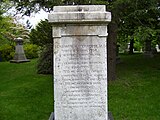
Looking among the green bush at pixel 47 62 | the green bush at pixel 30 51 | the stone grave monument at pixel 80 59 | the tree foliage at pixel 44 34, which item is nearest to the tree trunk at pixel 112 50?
the green bush at pixel 47 62

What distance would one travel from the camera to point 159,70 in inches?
541

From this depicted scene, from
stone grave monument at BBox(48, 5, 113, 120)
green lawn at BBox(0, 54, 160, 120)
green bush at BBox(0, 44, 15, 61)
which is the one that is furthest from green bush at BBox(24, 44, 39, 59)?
stone grave monument at BBox(48, 5, 113, 120)

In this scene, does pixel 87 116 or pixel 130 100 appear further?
pixel 130 100

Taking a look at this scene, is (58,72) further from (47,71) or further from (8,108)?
(47,71)

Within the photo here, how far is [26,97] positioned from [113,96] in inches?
108

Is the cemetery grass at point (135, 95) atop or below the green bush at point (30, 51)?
below

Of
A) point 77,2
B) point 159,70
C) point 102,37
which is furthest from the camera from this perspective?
point 159,70

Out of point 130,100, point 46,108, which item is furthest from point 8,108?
point 130,100

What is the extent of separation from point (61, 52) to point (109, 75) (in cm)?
614

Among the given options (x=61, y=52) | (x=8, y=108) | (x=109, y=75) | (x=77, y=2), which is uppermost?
(x=77, y=2)

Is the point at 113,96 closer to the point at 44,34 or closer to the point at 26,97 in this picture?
the point at 26,97

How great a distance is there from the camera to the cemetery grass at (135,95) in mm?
8547

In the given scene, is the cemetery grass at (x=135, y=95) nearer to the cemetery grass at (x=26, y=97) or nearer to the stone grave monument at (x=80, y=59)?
the cemetery grass at (x=26, y=97)

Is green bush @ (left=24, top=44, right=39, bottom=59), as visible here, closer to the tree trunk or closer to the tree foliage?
the tree foliage
